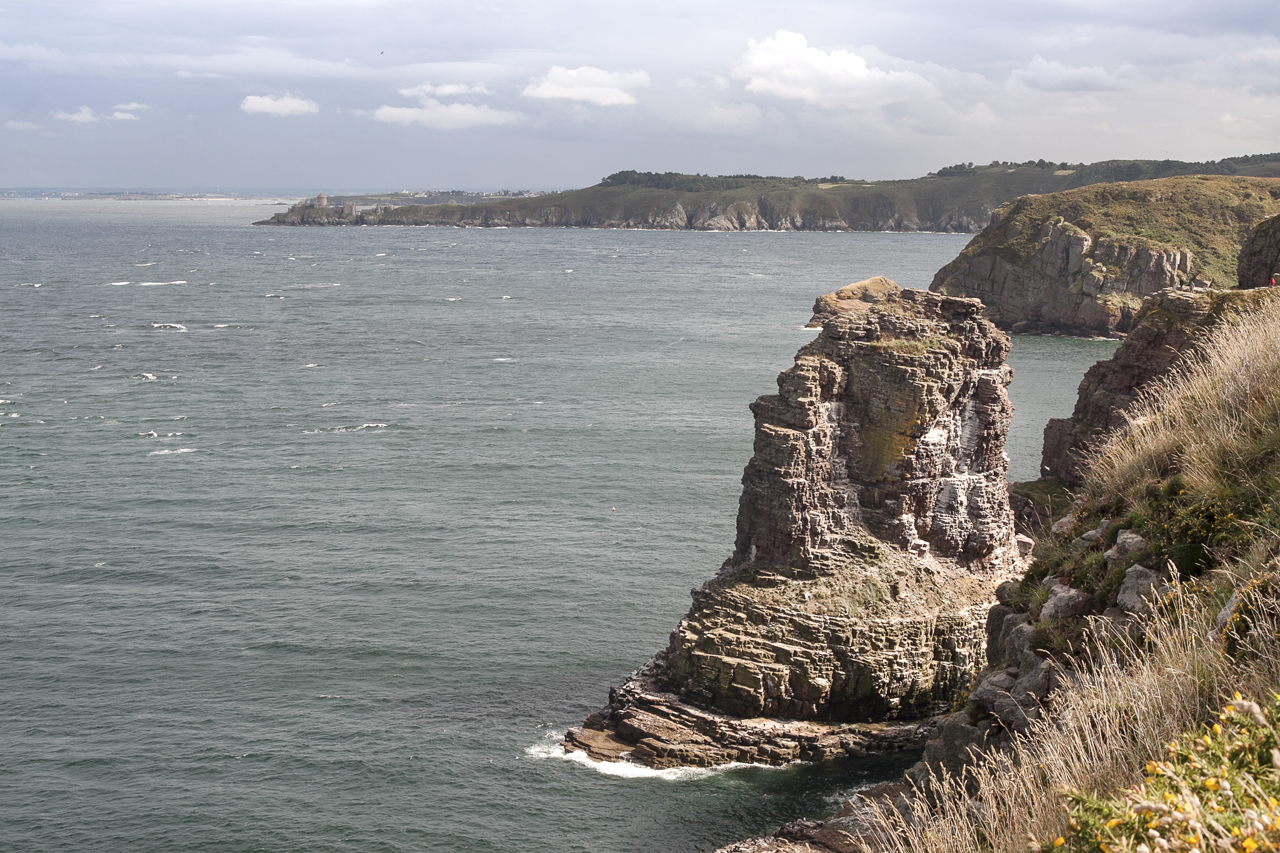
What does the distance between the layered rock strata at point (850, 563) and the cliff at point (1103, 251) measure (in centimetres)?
9643

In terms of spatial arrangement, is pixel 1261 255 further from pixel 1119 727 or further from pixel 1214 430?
pixel 1119 727

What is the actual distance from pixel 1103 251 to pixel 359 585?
117 m

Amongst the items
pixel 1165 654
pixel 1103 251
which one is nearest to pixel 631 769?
pixel 1165 654

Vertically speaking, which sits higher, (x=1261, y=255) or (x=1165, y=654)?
(x=1261, y=255)

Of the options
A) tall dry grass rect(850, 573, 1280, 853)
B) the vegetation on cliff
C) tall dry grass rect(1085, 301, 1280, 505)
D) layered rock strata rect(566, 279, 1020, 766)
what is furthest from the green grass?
tall dry grass rect(850, 573, 1280, 853)

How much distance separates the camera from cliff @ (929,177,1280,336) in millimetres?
134625

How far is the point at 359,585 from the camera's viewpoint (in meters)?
51.9

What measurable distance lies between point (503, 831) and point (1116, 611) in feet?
72.3

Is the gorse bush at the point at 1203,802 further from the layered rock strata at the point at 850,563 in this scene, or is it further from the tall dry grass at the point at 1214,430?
the layered rock strata at the point at 850,563

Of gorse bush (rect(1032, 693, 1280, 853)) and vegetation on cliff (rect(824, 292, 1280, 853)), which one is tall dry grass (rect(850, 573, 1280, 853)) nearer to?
vegetation on cliff (rect(824, 292, 1280, 853))

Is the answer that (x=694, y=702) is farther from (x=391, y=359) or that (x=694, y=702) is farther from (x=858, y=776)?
(x=391, y=359)

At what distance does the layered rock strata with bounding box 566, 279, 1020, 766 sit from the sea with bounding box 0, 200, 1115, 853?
1858mm

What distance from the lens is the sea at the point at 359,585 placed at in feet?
112

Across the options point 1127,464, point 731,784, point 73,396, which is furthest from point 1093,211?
point 1127,464
